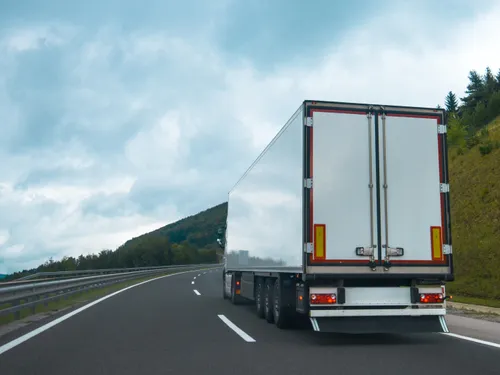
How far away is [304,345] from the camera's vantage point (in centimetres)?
858

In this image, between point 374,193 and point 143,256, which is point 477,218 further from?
point 143,256

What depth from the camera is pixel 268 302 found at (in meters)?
11.3

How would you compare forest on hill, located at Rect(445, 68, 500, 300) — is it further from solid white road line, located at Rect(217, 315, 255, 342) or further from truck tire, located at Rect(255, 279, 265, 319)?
solid white road line, located at Rect(217, 315, 255, 342)

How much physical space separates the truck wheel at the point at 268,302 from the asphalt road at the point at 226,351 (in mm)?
232

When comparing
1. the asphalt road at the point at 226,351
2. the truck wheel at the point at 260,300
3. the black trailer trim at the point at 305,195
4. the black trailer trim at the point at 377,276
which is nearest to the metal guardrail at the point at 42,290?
the asphalt road at the point at 226,351

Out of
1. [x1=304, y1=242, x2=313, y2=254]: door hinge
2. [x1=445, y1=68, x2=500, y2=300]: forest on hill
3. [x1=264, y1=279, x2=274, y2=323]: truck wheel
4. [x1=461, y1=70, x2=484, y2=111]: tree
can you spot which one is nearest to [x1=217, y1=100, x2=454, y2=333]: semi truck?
[x1=304, y1=242, x2=313, y2=254]: door hinge

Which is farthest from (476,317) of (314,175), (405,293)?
(314,175)

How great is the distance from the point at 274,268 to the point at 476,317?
5.09m

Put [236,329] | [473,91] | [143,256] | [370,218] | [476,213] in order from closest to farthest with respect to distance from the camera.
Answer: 1. [370,218]
2. [236,329]
3. [476,213]
4. [143,256]
5. [473,91]

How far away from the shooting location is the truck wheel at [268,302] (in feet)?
36.4

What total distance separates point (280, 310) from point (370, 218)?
268cm

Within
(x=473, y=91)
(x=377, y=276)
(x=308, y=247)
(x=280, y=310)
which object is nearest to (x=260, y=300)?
(x=280, y=310)

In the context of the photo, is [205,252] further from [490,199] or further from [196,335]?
[196,335]

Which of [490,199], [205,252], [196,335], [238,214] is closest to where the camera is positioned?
[196,335]
